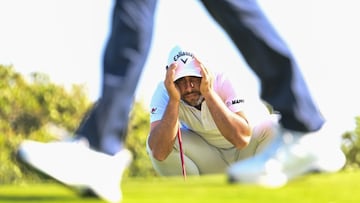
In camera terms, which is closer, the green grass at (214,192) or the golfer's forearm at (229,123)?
the green grass at (214,192)

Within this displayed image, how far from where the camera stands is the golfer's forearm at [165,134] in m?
5.95

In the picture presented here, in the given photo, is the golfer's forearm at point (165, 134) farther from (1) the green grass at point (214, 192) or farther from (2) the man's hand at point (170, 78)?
(1) the green grass at point (214, 192)

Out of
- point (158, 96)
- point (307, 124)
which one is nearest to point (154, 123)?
point (158, 96)

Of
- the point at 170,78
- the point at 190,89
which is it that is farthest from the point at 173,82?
the point at 190,89

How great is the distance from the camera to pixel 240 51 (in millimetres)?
3240

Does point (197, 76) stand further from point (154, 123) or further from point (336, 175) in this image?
point (336, 175)

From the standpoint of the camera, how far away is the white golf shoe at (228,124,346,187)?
315 cm

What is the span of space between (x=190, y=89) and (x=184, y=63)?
0.24 metres

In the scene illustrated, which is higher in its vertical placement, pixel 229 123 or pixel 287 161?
pixel 287 161

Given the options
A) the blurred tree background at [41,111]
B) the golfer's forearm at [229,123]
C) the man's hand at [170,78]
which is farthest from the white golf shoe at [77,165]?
the blurred tree background at [41,111]

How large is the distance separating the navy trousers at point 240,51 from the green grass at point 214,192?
25 centimetres

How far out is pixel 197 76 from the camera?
595 cm

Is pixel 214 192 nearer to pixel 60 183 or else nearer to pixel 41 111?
pixel 60 183

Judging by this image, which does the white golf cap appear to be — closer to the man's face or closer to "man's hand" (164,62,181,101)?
the man's face
